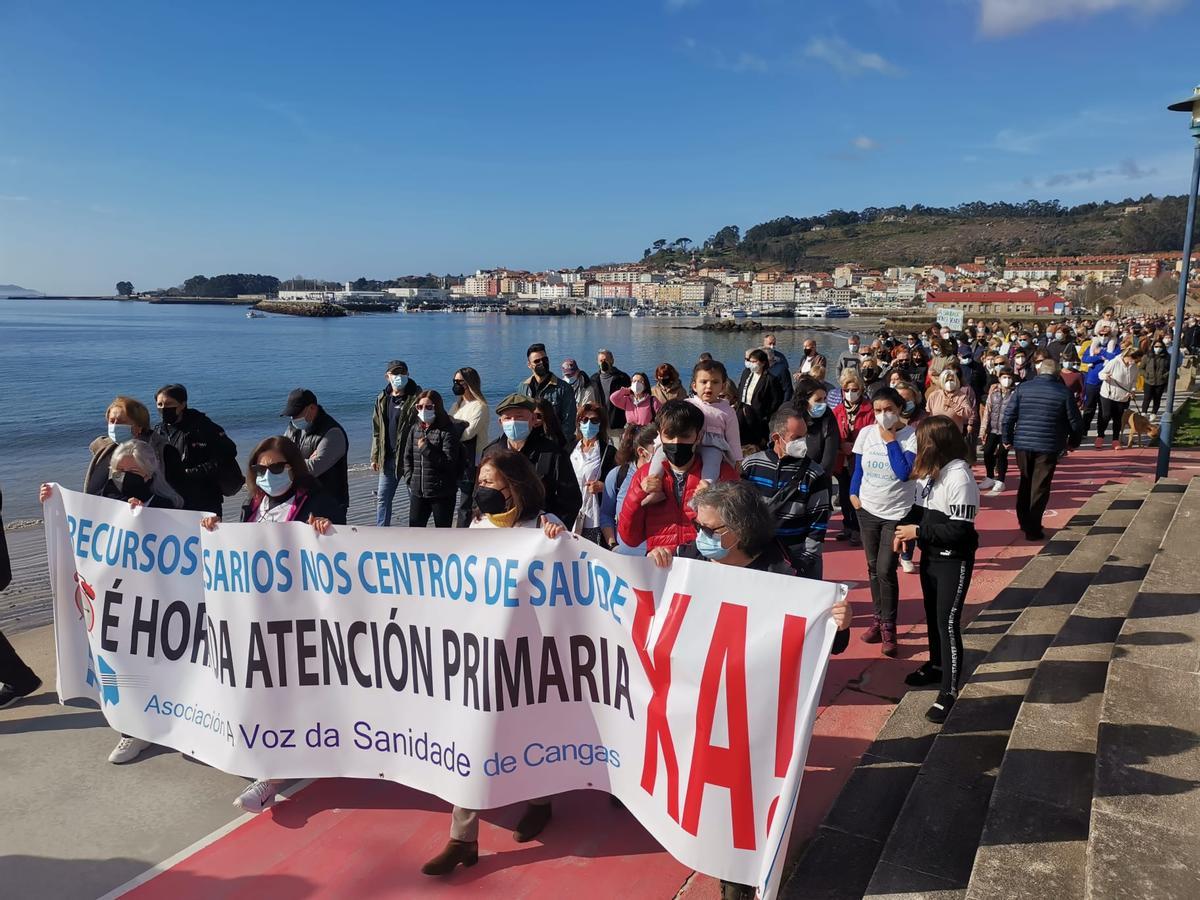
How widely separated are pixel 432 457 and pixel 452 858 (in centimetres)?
350

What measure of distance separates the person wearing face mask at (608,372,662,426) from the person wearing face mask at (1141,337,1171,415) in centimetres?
1087

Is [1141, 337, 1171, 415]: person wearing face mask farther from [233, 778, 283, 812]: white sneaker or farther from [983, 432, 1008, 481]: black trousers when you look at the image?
A: [233, 778, 283, 812]: white sneaker

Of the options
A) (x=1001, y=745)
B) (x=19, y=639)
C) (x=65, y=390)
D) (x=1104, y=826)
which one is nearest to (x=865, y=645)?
(x=1001, y=745)

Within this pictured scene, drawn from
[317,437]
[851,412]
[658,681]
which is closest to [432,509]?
[317,437]

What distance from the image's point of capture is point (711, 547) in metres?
Answer: 3.01

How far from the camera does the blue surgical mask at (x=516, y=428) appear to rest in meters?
4.96

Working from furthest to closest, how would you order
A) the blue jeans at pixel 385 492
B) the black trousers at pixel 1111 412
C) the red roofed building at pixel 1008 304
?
the red roofed building at pixel 1008 304 → the black trousers at pixel 1111 412 → the blue jeans at pixel 385 492

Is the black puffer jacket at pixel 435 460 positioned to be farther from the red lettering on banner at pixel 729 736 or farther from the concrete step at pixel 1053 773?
the concrete step at pixel 1053 773

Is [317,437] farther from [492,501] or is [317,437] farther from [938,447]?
[938,447]

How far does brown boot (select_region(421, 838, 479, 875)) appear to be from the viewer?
3002mm

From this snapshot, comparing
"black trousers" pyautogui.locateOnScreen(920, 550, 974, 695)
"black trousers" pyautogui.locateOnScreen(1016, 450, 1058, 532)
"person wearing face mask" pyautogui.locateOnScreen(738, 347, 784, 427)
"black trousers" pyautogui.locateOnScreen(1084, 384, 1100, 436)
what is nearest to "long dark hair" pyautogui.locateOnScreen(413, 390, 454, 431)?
"black trousers" pyautogui.locateOnScreen(920, 550, 974, 695)

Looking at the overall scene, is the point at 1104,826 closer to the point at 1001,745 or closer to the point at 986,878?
the point at 986,878

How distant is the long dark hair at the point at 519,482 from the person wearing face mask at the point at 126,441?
7.54 ft

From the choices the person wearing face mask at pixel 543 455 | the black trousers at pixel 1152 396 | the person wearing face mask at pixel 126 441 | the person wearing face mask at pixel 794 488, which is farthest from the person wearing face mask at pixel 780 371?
the black trousers at pixel 1152 396
